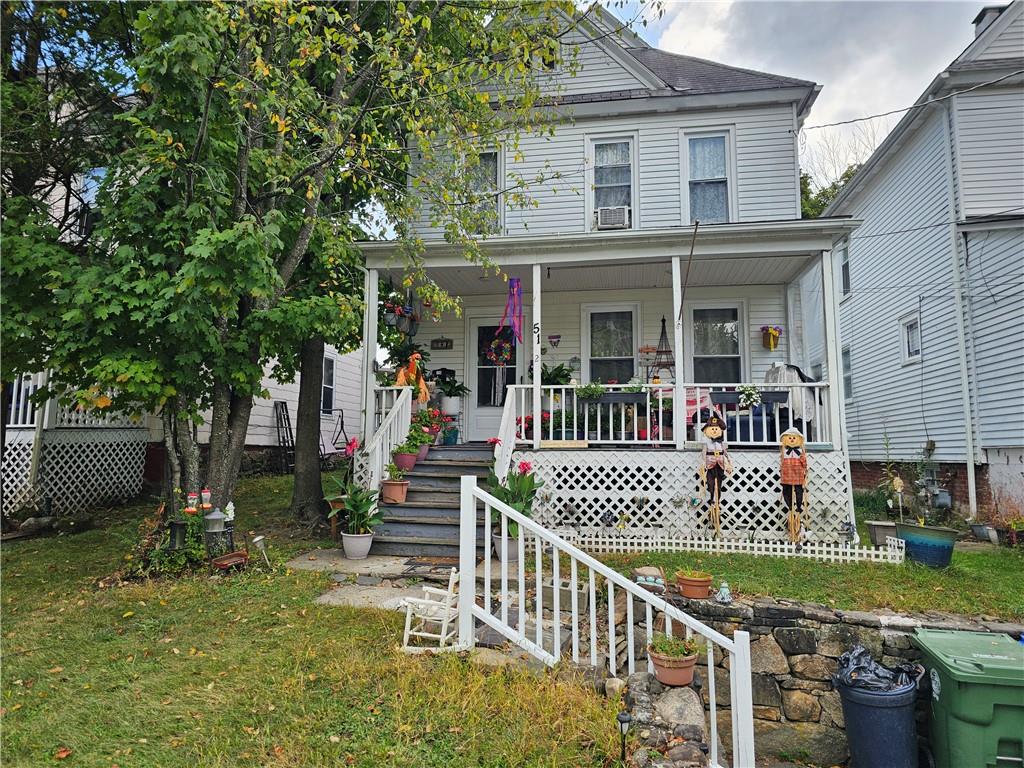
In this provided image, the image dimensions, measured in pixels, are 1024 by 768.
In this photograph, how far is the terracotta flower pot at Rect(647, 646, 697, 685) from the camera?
12.2ft

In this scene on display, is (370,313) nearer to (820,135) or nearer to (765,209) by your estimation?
(765,209)

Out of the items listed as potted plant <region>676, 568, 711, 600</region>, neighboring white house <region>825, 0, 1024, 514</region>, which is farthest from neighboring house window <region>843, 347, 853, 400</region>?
potted plant <region>676, 568, 711, 600</region>

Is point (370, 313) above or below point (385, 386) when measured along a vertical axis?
above

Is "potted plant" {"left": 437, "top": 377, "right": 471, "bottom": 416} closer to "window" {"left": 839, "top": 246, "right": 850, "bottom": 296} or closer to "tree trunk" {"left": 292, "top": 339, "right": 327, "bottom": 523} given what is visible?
Result: "tree trunk" {"left": 292, "top": 339, "right": 327, "bottom": 523}

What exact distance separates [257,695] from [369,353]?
5.54 metres

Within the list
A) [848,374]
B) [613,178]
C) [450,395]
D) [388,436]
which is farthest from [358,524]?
[848,374]

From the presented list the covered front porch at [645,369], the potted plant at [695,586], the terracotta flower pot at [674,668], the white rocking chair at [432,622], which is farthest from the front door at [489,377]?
the terracotta flower pot at [674,668]

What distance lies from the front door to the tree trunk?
261 centimetres

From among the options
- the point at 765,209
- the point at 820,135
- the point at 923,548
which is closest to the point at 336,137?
the point at 765,209

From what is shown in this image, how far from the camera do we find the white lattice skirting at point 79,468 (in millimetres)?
8758

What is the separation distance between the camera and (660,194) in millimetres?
9469

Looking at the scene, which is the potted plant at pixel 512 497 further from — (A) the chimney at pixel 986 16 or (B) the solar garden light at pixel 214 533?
(A) the chimney at pixel 986 16

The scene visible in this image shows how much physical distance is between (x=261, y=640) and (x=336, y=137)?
188 inches

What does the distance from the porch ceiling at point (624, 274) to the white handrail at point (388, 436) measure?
218 cm
